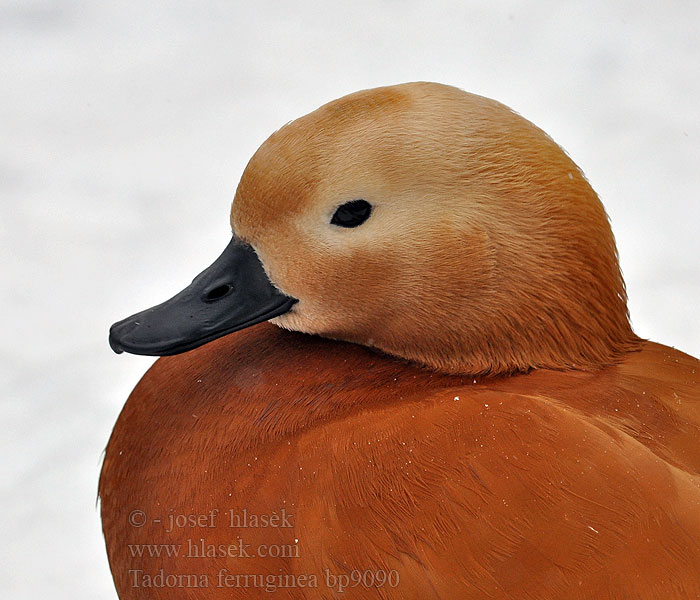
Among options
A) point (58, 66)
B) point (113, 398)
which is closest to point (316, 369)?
point (113, 398)

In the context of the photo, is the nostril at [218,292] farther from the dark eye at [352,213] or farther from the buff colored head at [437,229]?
the dark eye at [352,213]

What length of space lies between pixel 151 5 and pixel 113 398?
6.26 feet

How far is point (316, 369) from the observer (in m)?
1.31

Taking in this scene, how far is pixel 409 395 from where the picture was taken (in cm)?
125

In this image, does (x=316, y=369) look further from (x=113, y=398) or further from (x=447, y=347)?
(x=113, y=398)

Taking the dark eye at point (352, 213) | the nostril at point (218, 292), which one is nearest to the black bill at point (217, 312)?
the nostril at point (218, 292)

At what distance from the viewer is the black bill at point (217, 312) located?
129 cm

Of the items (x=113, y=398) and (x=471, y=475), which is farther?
(x=113, y=398)

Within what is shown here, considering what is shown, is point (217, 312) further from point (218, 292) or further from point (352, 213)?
point (352, 213)

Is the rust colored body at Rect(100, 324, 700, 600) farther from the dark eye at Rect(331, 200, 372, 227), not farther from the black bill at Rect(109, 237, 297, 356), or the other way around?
the dark eye at Rect(331, 200, 372, 227)

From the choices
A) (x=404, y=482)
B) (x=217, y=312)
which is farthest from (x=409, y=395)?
(x=217, y=312)

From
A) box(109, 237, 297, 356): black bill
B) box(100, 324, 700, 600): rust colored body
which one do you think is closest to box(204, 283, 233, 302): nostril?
box(109, 237, 297, 356): black bill

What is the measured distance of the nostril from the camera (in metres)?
1.31

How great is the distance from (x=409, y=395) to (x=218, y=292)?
0.32 metres
